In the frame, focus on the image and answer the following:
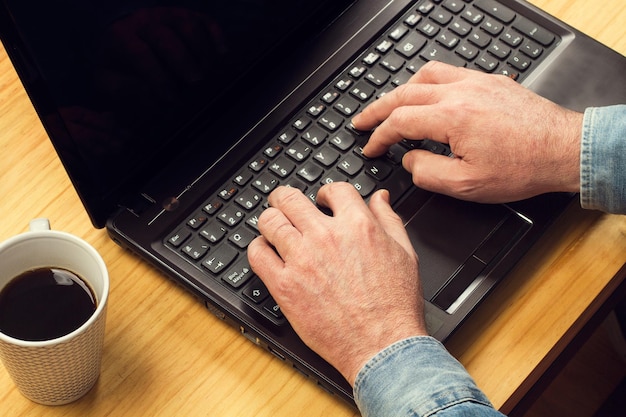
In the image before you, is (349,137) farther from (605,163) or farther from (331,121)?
(605,163)

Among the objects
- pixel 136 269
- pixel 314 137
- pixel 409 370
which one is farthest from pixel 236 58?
pixel 409 370

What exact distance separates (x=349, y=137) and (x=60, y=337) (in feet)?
1.11

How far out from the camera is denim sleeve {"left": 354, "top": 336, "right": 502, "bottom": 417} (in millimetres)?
714

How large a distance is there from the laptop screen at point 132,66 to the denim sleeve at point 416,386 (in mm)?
270

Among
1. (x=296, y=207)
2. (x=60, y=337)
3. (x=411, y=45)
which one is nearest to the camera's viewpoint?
(x=60, y=337)

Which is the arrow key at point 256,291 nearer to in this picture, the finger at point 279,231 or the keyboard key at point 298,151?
the finger at point 279,231

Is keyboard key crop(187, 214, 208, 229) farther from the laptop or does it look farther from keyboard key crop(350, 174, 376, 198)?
keyboard key crop(350, 174, 376, 198)

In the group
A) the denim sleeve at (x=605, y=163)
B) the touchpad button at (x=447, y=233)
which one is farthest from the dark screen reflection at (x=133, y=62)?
the denim sleeve at (x=605, y=163)

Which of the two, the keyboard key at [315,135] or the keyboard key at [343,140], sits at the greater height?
the keyboard key at [343,140]

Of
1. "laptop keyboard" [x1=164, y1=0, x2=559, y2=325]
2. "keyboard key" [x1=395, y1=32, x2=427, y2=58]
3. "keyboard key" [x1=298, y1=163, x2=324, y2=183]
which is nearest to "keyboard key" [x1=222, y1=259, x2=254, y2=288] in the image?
"laptop keyboard" [x1=164, y1=0, x2=559, y2=325]

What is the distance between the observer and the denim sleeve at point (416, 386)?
714 millimetres

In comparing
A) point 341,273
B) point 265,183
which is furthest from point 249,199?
point 341,273

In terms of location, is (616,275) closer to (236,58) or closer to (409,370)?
(409,370)

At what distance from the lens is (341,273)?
0.77 meters
